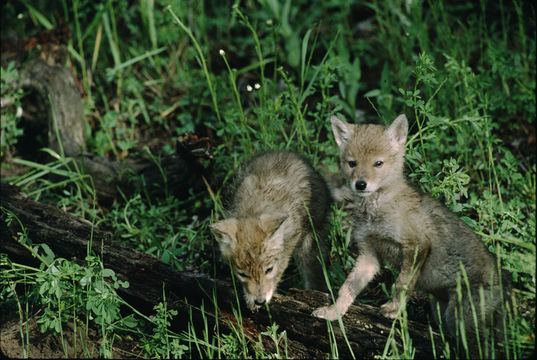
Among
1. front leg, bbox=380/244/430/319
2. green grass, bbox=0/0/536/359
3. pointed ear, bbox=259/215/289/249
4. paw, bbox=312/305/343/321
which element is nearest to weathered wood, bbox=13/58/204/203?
green grass, bbox=0/0/536/359

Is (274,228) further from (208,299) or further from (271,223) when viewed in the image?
(208,299)

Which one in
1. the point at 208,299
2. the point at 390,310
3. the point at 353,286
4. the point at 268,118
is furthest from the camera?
the point at 268,118

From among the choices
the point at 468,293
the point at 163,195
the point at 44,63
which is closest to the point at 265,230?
the point at 468,293

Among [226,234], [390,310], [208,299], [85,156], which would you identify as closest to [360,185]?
[390,310]

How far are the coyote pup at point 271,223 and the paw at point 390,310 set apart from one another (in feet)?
2.38

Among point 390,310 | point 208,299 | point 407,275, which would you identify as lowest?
point 208,299

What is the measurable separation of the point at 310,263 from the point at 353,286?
0.76m

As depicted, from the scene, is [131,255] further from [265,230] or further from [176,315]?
[265,230]

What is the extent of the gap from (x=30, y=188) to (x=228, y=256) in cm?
278

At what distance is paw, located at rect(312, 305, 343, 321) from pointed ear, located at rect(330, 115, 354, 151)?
46.9 inches

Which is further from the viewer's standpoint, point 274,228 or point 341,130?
point 341,130

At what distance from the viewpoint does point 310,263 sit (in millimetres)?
4227

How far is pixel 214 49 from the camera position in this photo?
23.5ft

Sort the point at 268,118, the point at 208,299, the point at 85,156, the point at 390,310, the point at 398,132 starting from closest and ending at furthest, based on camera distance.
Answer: the point at 390,310 < the point at 208,299 < the point at 398,132 < the point at 268,118 < the point at 85,156
